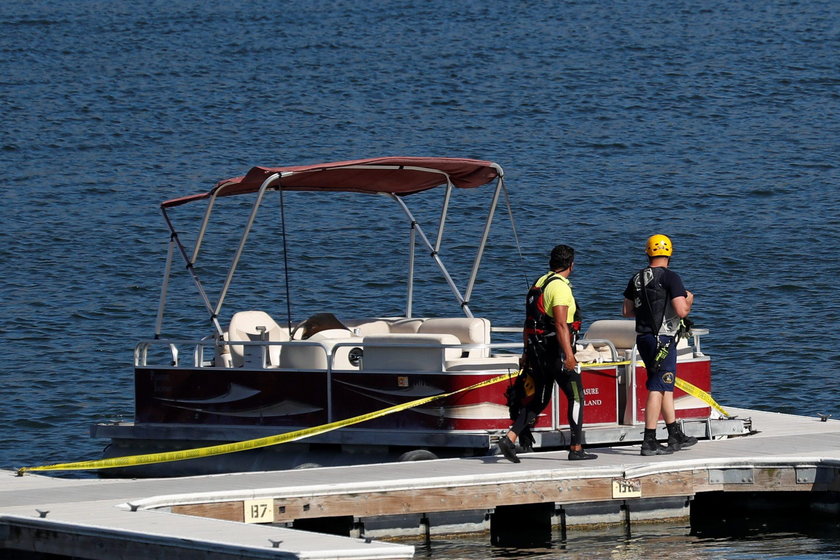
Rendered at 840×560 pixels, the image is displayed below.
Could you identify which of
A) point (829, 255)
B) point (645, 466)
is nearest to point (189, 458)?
point (645, 466)

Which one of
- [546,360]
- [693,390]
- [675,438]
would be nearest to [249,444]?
[546,360]

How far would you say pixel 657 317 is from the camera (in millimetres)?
12180

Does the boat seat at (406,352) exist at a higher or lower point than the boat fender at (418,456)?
higher

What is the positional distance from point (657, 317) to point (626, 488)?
1299 mm

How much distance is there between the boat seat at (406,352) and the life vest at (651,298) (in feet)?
5.11

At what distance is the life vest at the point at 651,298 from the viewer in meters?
12.2

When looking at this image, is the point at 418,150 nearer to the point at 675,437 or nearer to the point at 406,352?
the point at 406,352

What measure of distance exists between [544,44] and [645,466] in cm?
4227

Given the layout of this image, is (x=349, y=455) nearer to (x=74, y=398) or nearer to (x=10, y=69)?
(x=74, y=398)

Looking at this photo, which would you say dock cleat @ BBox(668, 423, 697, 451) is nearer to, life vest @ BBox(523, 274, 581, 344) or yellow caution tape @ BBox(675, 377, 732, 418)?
yellow caution tape @ BBox(675, 377, 732, 418)

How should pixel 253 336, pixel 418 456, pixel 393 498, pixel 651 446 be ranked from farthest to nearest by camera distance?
pixel 253 336 → pixel 418 456 → pixel 651 446 → pixel 393 498

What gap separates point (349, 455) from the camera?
1342 cm

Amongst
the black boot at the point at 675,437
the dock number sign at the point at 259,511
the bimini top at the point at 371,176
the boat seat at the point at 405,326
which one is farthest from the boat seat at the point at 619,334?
the dock number sign at the point at 259,511

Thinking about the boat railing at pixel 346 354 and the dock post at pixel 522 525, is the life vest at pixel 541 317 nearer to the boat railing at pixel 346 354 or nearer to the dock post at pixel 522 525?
the boat railing at pixel 346 354
